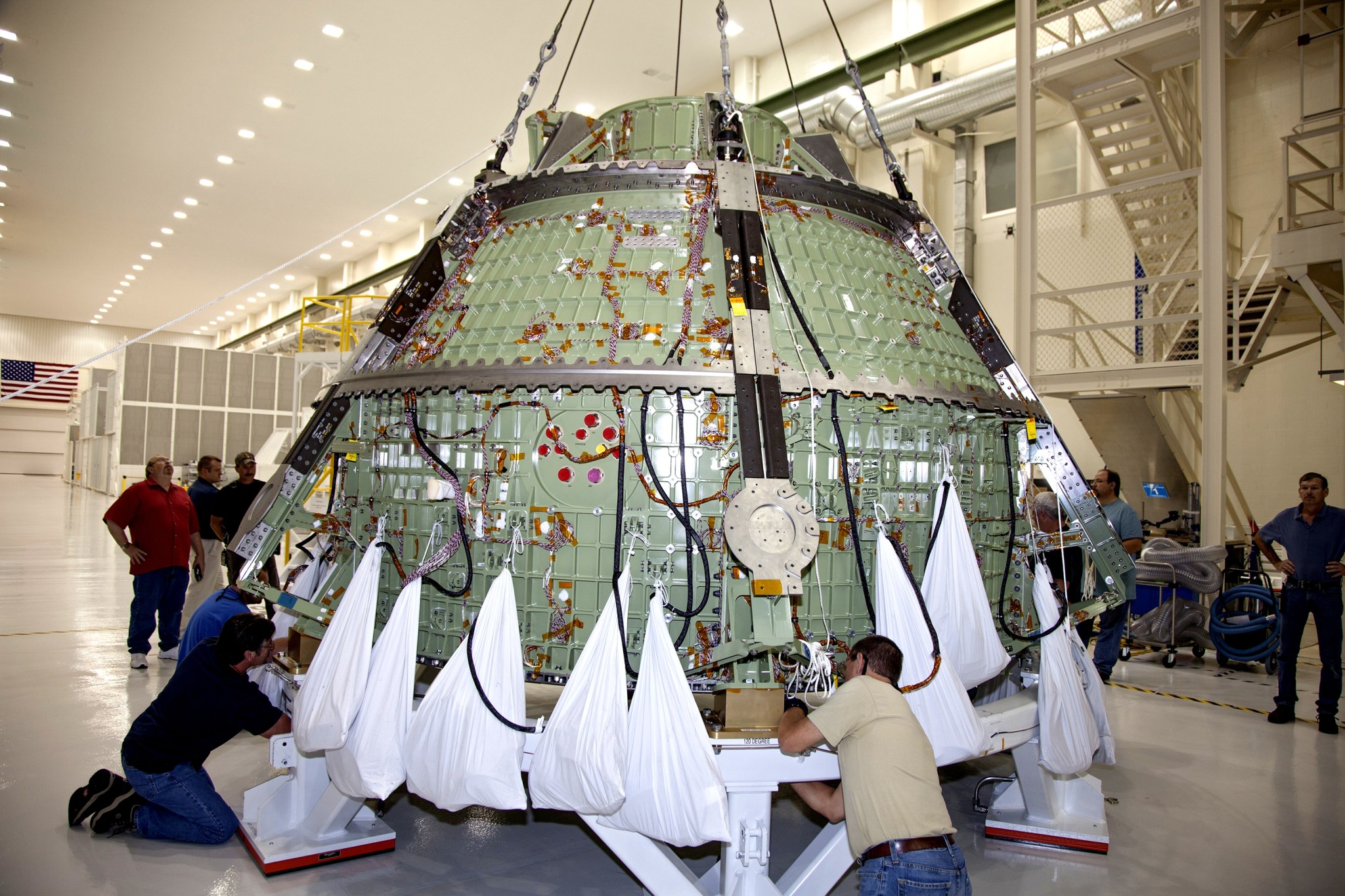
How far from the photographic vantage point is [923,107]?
1324 centimetres

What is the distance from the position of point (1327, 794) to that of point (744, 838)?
387 centimetres

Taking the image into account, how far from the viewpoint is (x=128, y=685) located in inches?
268

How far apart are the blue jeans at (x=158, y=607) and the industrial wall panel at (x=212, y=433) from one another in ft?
62.5

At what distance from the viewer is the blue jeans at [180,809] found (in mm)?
4141

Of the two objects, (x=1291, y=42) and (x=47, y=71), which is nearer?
(x=1291, y=42)

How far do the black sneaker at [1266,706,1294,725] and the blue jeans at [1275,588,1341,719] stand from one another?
33 millimetres

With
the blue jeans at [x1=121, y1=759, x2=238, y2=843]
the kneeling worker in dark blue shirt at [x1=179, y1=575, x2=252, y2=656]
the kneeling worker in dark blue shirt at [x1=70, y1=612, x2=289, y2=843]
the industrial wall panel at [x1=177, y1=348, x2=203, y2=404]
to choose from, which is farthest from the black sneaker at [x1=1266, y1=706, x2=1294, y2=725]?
the industrial wall panel at [x1=177, y1=348, x2=203, y2=404]

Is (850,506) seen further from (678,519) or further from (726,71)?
(726,71)

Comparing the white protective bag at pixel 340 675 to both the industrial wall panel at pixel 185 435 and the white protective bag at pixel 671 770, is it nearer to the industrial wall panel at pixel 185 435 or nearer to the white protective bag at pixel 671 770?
the white protective bag at pixel 671 770

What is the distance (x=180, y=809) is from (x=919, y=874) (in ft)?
10.8

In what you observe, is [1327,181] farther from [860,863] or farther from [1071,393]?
[860,863]

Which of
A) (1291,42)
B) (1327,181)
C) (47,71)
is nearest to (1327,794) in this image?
(1327,181)

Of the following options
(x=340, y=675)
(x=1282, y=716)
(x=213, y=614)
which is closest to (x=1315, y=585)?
(x=1282, y=716)

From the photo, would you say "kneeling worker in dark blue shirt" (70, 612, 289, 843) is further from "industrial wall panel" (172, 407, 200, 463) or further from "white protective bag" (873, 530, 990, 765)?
"industrial wall panel" (172, 407, 200, 463)
